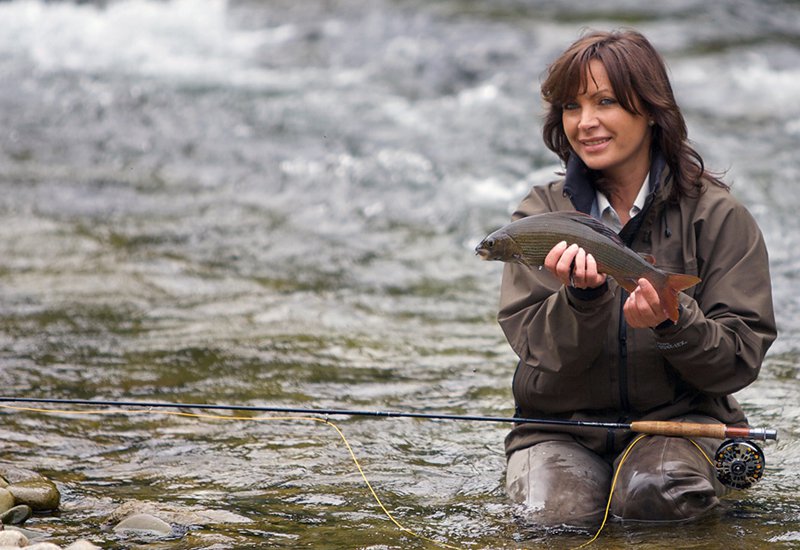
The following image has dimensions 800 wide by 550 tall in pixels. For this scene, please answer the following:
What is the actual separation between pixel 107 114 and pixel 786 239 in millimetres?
7532

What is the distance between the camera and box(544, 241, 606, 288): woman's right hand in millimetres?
3363

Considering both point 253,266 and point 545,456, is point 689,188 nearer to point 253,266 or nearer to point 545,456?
point 545,456

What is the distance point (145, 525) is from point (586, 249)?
1.67 meters

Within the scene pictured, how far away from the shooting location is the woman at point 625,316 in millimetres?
3662

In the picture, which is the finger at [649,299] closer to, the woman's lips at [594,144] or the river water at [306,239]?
the woman's lips at [594,144]

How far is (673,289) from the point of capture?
11.0 feet

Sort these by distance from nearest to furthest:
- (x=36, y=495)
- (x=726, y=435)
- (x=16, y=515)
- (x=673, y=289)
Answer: (x=673, y=289) < (x=726, y=435) < (x=16, y=515) < (x=36, y=495)

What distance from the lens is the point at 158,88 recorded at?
1355cm

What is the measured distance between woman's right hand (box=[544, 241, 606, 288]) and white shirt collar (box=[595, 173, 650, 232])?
506mm

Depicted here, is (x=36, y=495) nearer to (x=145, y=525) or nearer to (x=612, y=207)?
(x=145, y=525)

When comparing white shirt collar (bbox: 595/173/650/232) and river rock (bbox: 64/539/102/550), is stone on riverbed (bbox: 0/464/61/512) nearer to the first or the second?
river rock (bbox: 64/539/102/550)

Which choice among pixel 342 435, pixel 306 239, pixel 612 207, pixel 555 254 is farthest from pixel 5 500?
pixel 306 239

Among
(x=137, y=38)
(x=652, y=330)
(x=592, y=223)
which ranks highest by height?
(x=137, y=38)

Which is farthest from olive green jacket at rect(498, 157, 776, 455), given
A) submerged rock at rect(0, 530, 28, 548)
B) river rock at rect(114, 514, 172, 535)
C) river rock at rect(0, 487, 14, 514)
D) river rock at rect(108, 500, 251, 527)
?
river rock at rect(0, 487, 14, 514)
